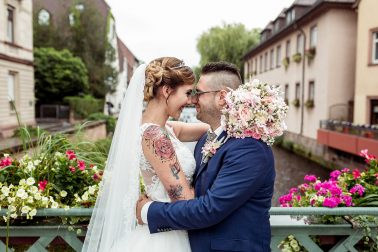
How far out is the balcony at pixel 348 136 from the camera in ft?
49.0

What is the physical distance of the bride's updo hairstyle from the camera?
7.67 feet

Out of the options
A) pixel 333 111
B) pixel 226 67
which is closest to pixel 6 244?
pixel 226 67

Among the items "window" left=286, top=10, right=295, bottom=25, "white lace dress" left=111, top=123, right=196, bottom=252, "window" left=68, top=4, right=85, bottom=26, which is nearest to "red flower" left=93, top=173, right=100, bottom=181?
"white lace dress" left=111, top=123, right=196, bottom=252

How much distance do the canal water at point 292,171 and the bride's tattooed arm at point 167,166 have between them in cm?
1235

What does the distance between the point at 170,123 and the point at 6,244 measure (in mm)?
1354

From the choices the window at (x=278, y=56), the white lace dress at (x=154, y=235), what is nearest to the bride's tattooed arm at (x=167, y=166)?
the white lace dress at (x=154, y=235)

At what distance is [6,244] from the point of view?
2586mm

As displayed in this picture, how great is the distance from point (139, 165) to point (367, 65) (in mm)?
18253

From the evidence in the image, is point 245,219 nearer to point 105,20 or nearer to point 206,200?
point 206,200

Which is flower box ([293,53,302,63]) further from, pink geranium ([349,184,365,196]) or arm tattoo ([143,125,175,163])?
arm tattoo ([143,125,175,163])

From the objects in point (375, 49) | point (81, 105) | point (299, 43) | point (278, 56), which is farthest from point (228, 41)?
point (375, 49)

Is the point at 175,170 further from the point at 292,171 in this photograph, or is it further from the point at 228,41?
the point at 228,41

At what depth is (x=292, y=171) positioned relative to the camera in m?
18.7

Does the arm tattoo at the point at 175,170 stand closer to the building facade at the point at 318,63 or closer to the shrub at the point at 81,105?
the building facade at the point at 318,63
